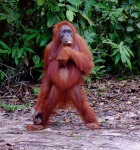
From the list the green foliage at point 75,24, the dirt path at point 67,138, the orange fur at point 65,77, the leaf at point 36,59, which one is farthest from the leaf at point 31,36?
the dirt path at point 67,138

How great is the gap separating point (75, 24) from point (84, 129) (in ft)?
7.00

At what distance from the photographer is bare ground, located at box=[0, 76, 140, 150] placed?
12.8ft

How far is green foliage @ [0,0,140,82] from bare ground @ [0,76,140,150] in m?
1.01

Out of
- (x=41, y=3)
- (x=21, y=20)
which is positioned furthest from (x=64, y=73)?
(x=21, y=20)

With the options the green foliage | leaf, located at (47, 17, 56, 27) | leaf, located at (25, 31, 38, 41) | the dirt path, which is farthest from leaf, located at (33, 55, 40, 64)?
the dirt path

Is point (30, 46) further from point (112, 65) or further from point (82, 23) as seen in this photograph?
point (112, 65)

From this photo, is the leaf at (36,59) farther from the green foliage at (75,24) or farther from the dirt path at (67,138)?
the dirt path at (67,138)

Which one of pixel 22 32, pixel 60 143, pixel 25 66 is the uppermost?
pixel 22 32

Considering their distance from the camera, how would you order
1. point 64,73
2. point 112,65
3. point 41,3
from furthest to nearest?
point 112,65
point 41,3
point 64,73

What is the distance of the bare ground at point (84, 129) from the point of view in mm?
3914

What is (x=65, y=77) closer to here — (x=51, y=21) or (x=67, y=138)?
(x=67, y=138)

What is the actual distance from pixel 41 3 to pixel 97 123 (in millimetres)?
1899

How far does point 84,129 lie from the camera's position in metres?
4.48

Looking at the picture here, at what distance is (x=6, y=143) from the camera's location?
3.93 metres
